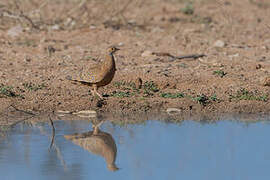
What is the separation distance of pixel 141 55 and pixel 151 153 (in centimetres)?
508

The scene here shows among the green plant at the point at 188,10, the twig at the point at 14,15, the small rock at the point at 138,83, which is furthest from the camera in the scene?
the green plant at the point at 188,10

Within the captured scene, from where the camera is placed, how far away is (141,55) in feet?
36.6

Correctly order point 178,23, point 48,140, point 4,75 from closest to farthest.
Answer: point 48,140
point 4,75
point 178,23

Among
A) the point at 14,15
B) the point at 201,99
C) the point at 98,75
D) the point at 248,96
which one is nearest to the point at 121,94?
the point at 98,75

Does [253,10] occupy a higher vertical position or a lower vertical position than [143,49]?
higher

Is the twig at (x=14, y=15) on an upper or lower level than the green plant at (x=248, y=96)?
upper

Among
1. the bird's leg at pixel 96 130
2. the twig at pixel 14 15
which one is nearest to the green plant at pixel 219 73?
the bird's leg at pixel 96 130

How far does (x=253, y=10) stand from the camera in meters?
16.1

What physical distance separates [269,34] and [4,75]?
5.99 metres

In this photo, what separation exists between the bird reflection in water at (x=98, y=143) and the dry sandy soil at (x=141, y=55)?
45.8 inches

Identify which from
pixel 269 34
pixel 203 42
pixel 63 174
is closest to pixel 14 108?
pixel 63 174

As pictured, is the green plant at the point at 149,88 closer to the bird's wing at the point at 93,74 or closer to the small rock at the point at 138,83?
the small rock at the point at 138,83

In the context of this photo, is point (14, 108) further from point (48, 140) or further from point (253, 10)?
point (253, 10)

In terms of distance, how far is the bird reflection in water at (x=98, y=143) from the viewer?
607cm
